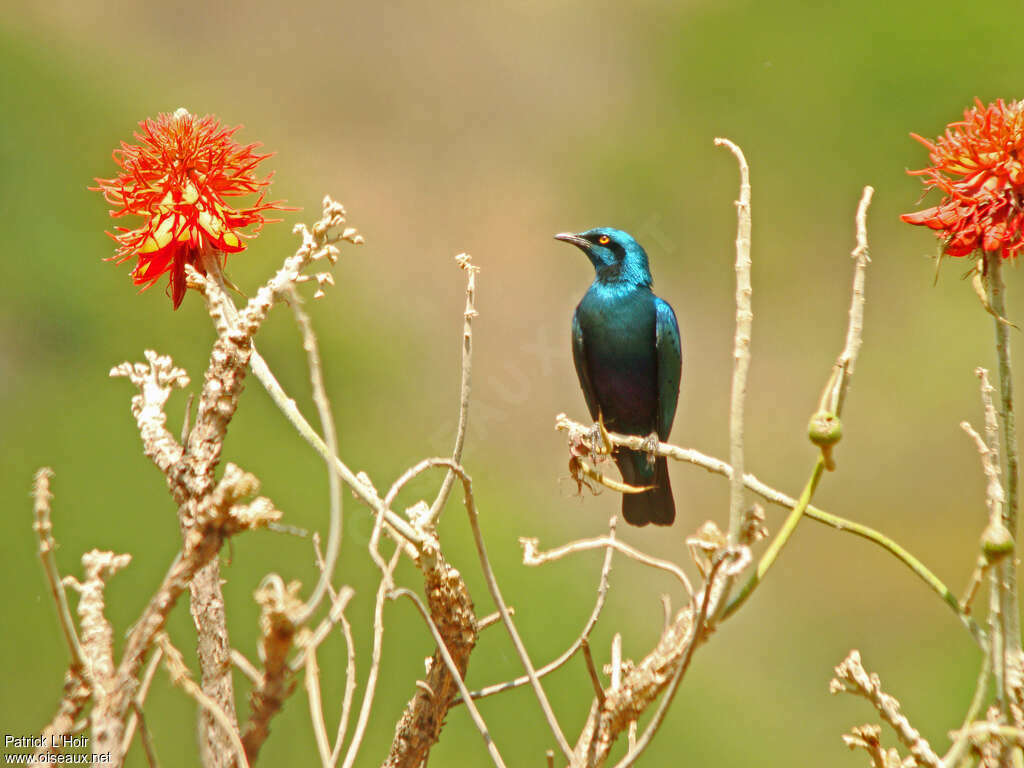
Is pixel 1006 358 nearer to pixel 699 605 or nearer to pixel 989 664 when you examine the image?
pixel 989 664

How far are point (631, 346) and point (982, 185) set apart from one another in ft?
4.60

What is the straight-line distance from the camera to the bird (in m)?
2.40

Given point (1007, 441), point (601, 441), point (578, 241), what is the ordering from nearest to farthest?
point (1007, 441), point (601, 441), point (578, 241)

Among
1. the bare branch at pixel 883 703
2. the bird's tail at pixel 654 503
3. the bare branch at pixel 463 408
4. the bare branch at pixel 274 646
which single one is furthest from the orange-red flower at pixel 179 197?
the bird's tail at pixel 654 503

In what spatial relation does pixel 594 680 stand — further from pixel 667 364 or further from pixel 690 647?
pixel 667 364

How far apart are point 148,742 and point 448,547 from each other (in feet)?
8.45

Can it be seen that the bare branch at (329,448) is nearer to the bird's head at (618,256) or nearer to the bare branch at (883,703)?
the bare branch at (883,703)

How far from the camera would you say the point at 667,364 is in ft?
7.88

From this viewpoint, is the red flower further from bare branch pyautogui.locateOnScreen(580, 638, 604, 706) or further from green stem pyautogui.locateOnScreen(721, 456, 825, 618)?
bare branch pyautogui.locateOnScreen(580, 638, 604, 706)

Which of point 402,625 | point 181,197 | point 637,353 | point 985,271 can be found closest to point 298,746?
point 402,625

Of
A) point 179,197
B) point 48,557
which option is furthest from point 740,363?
point 179,197

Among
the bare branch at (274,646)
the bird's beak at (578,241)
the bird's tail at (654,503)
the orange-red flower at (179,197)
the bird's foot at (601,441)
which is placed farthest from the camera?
the bird's beak at (578,241)

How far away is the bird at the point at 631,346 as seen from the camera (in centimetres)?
240

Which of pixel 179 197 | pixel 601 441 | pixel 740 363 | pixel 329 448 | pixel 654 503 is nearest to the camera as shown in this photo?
pixel 329 448
